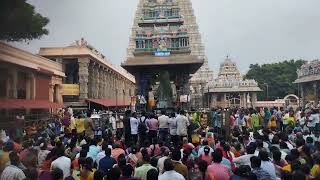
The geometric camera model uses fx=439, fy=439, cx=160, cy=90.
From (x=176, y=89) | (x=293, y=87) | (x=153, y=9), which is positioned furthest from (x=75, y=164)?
(x=293, y=87)

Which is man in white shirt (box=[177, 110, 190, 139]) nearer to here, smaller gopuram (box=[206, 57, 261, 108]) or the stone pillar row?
the stone pillar row

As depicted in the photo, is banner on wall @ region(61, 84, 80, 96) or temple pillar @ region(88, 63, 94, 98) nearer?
banner on wall @ region(61, 84, 80, 96)

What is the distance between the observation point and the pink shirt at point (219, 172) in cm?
716

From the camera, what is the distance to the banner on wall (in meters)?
38.5

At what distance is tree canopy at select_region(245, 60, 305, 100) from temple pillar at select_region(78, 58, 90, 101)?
45780 millimetres

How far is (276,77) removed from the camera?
270 ft

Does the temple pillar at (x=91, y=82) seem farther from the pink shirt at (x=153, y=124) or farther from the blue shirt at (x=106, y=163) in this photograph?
the blue shirt at (x=106, y=163)

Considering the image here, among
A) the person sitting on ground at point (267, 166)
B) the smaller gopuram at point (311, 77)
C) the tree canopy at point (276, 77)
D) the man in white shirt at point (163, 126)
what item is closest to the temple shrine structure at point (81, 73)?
the smaller gopuram at point (311, 77)

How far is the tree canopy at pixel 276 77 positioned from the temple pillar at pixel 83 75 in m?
45.8

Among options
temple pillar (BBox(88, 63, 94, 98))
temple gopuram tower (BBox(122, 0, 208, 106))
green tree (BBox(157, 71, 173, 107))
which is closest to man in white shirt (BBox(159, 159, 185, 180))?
temple gopuram tower (BBox(122, 0, 208, 106))

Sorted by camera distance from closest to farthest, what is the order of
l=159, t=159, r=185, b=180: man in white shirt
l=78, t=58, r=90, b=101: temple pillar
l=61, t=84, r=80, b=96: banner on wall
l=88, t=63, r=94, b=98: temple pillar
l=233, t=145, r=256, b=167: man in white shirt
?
l=159, t=159, r=185, b=180: man in white shirt
l=233, t=145, r=256, b=167: man in white shirt
l=61, t=84, r=80, b=96: banner on wall
l=78, t=58, r=90, b=101: temple pillar
l=88, t=63, r=94, b=98: temple pillar

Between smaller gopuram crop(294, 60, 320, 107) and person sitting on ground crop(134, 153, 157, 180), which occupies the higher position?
smaller gopuram crop(294, 60, 320, 107)

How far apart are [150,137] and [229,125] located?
13.2 feet

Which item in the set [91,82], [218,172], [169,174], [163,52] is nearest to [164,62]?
[163,52]
